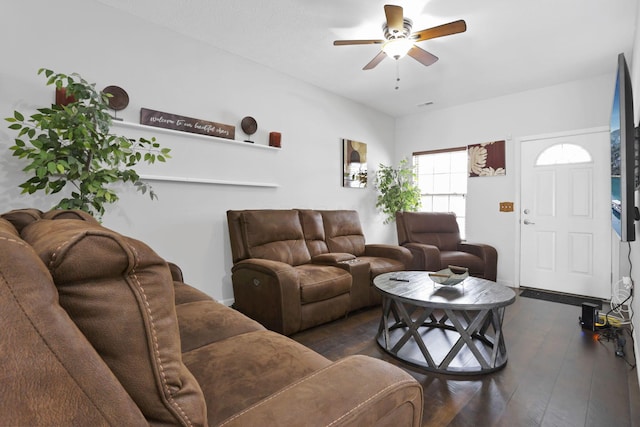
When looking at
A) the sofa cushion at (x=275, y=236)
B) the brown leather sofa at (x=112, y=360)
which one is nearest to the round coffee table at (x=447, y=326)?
the sofa cushion at (x=275, y=236)

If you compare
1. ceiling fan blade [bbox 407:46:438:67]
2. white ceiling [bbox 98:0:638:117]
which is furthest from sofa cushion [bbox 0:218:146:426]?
ceiling fan blade [bbox 407:46:438:67]

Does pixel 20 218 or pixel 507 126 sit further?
pixel 507 126

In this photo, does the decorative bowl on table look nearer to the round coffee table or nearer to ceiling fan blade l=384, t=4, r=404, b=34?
the round coffee table

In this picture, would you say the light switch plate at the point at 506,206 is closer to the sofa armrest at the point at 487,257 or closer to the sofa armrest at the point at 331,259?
the sofa armrest at the point at 487,257

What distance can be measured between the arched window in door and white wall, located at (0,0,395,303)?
8.89 ft

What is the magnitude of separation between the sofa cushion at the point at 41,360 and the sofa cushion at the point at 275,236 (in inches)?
101

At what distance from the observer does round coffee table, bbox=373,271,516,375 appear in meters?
2.01

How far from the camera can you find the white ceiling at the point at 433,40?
8.39 ft

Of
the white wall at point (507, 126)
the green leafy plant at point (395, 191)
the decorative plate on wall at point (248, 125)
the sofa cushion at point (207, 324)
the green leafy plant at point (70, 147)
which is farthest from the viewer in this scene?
the green leafy plant at point (395, 191)

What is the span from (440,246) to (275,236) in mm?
2427

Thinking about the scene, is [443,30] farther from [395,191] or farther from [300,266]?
[395,191]

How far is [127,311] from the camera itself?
0.54 meters

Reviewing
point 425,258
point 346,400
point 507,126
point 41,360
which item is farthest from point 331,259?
point 507,126

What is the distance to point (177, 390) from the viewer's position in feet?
1.92
